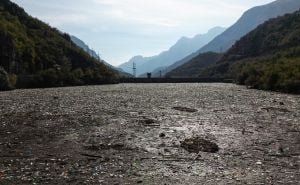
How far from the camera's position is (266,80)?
106m

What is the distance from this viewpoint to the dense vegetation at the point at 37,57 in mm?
130000

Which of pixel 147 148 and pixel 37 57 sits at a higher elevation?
pixel 37 57

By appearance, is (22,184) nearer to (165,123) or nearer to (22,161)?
(22,161)

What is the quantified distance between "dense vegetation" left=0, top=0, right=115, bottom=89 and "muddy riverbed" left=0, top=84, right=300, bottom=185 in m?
66.9

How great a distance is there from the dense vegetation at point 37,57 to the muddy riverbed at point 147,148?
66.9m

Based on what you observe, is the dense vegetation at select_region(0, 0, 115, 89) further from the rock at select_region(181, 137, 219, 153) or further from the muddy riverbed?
the rock at select_region(181, 137, 219, 153)

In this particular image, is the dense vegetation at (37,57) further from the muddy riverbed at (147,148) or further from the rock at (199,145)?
the rock at (199,145)

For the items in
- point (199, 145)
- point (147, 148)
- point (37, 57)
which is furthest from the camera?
point (37, 57)

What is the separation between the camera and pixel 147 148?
2895cm

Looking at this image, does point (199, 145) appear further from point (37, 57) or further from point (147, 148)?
point (37, 57)

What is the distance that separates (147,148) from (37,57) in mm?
129087

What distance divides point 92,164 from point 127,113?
24.8 metres

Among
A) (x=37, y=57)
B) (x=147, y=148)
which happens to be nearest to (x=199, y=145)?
(x=147, y=148)

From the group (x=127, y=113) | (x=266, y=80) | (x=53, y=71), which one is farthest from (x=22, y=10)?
(x=127, y=113)
